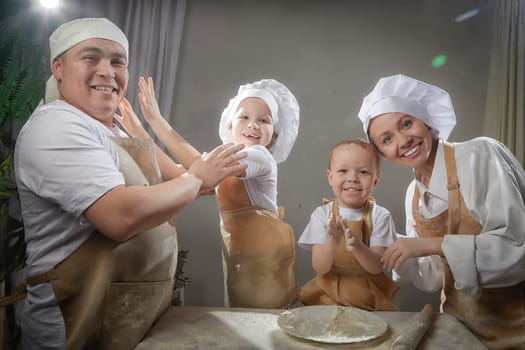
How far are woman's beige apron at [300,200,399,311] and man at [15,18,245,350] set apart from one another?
0.51 metres

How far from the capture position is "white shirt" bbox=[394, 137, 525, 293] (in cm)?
127

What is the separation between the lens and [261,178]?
1463mm

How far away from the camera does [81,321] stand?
1140mm

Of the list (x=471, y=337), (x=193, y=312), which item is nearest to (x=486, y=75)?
(x=471, y=337)

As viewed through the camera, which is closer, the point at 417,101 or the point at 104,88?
the point at 104,88

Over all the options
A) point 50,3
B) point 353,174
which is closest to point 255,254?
point 353,174

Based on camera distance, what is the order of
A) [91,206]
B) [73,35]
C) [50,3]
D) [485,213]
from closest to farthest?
[91,206] < [73,35] < [485,213] < [50,3]

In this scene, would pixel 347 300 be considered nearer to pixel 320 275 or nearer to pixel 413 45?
pixel 320 275

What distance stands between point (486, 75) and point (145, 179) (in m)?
1.16

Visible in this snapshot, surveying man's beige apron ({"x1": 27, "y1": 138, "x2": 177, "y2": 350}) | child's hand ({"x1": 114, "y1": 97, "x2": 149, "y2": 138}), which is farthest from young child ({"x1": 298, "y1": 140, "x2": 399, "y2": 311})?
child's hand ({"x1": 114, "y1": 97, "x2": 149, "y2": 138})

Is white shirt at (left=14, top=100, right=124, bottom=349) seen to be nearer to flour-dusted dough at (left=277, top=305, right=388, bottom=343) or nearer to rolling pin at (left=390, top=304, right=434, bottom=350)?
flour-dusted dough at (left=277, top=305, right=388, bottom=343)

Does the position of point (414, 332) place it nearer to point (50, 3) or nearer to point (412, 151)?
point (412, 151)

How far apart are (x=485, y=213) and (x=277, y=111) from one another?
730mm

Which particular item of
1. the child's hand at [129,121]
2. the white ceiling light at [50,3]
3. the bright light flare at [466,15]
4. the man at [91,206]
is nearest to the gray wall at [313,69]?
the bright light flare at [466,15]
